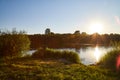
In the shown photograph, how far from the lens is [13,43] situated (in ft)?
67.2

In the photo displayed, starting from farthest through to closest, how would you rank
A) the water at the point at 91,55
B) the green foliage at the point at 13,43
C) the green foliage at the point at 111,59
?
the water at the point at 91,55, the green foliage at the point at 13,43, the green foliage at the point at 111,59

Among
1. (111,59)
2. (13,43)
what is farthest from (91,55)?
(111,59)

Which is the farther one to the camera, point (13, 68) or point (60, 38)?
point (60, 38)

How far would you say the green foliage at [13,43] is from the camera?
20.2m

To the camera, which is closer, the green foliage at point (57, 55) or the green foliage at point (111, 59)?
the green foliage at point (111, 59)

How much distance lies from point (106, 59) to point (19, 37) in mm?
7876

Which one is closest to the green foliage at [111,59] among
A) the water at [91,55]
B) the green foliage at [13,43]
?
the water at [91,55]

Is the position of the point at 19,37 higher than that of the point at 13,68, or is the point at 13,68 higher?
the point at 19,37

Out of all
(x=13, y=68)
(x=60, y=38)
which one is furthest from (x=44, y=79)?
(x=60, y=38)

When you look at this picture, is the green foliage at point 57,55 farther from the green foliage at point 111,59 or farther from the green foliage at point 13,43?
the green foliage at point 111,59

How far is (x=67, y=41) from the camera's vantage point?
7769cm

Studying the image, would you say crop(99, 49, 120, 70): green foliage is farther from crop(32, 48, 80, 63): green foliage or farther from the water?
crop(32, 48, 80, 63): green foliage

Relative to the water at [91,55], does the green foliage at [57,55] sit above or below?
above

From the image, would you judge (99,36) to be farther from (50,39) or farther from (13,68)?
(13,68)
